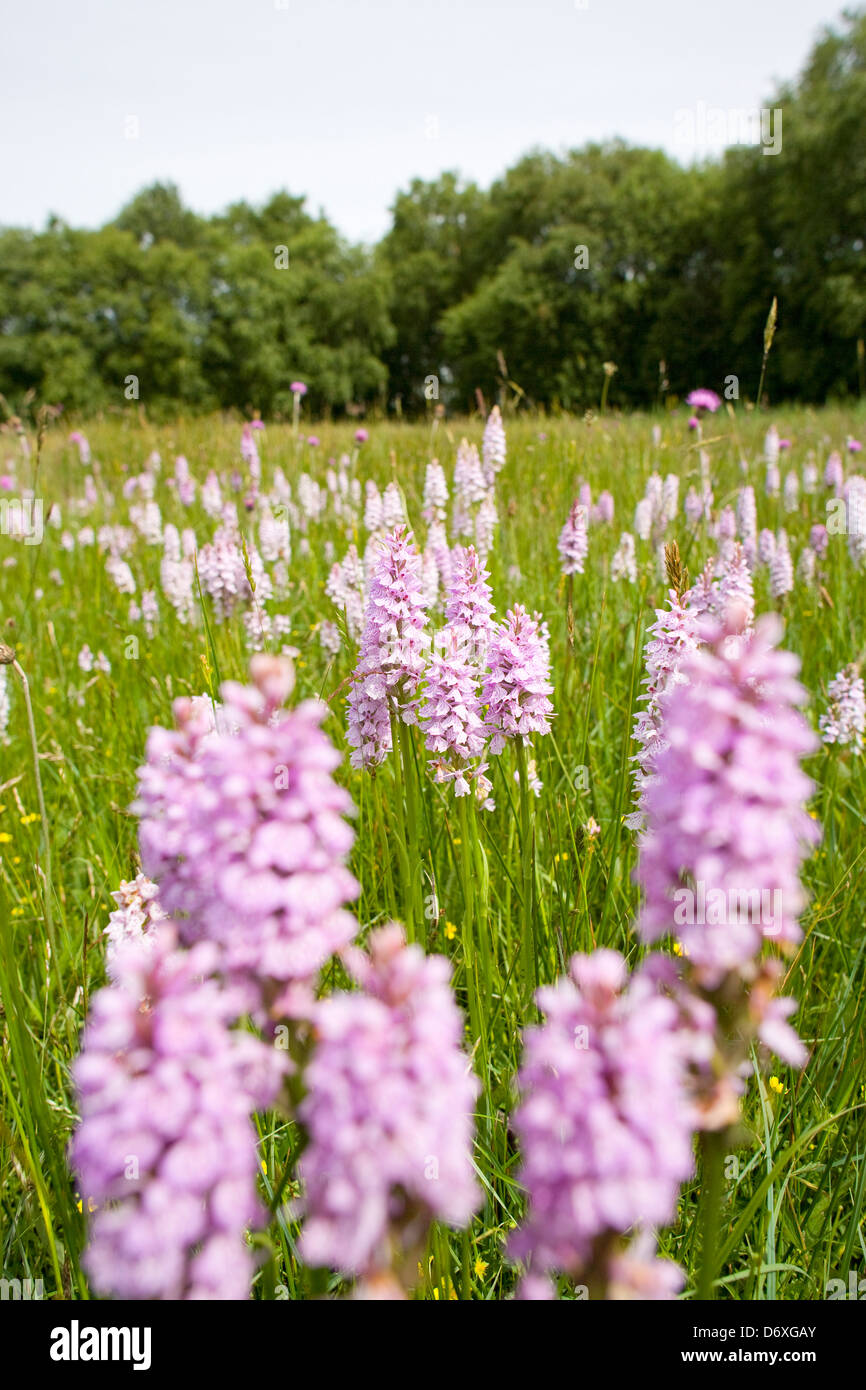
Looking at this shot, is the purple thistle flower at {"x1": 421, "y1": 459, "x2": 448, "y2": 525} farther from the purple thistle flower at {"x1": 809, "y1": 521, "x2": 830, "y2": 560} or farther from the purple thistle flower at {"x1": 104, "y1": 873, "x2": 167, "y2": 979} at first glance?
the purple thistle flower at {"x1": 104, "y1": 873, "x2": 167, "y2": 979}

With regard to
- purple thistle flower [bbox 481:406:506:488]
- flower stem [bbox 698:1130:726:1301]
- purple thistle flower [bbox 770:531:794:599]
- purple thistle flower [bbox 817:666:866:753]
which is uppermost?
purple thistle flower [bbox 481:406:506:488]

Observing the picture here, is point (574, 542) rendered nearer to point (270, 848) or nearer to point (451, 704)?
point (451, 704)

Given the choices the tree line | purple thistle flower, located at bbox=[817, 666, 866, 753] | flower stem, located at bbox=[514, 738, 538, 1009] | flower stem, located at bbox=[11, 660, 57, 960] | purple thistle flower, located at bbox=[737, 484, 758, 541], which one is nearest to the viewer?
flower stem, located at bbox=[11, 660, 57, 960]

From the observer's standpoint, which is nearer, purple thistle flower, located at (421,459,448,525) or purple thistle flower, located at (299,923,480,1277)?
purple thistle flower, located at (299,923,480,1277)

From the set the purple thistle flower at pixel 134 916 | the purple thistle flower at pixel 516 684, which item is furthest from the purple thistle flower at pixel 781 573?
the purple thistle flower at pixel 134 916

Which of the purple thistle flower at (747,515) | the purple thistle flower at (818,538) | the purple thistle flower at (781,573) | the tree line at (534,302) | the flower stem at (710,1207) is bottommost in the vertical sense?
the flower stem at (710,1207)

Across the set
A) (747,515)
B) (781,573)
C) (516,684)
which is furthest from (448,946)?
(747,515)

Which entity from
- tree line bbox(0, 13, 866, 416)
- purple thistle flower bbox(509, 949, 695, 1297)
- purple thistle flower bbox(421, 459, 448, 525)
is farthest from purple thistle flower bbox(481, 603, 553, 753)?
tree line bbox(0, 13, 866, 416)

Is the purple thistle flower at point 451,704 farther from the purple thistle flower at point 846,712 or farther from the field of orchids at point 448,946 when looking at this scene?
the purple thistle flower at point 846,712

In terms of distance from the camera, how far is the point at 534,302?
50.9 m

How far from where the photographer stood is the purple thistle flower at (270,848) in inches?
33.1

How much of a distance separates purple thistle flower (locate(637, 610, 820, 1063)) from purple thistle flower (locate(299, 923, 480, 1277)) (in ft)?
0.95

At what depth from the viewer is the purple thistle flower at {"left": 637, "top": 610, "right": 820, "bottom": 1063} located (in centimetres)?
83

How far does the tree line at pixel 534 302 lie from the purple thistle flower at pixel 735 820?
147 ft
